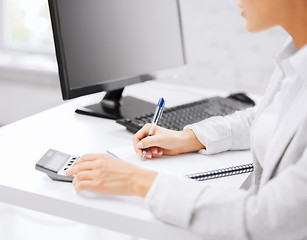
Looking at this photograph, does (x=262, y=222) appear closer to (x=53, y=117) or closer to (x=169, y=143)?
(x=169, y=143)

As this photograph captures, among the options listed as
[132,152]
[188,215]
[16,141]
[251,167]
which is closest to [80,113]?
[16,141]

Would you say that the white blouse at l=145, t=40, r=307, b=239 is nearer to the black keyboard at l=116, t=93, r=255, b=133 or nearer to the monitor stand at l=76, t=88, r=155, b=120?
the black keyboard at l=116, t=93, r=255, b=133

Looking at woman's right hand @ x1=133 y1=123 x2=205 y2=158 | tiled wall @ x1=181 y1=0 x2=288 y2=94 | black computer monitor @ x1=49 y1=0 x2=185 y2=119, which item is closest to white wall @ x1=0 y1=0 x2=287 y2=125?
tiled wall @ x1=181 y1=0 x2=288 y2=94

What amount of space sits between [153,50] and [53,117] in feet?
1.29

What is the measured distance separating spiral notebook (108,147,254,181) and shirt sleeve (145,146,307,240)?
20 centimetres

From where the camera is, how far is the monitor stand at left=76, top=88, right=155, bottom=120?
1.40 meters

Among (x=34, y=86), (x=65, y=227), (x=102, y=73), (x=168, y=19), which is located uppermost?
(x=168, y=19)

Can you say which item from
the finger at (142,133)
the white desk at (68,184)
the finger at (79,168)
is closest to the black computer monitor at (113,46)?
the white desk at (68,184)

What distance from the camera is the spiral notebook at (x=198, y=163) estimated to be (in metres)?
0.99

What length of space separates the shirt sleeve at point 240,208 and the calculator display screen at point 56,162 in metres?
0.27

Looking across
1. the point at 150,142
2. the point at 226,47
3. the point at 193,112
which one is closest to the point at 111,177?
the point at 150,142

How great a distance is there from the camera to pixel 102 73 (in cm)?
133

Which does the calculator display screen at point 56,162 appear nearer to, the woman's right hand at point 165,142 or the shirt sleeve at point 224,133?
the woman's right hand at point 165,142

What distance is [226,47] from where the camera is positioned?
212 cm
